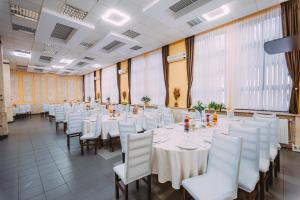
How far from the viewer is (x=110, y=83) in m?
11.0

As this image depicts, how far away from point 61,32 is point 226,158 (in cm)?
587

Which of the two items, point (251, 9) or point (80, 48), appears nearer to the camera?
point (251, 9)

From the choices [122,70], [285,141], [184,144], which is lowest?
→ [285,141]

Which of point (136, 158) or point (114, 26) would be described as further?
point (114, 26)

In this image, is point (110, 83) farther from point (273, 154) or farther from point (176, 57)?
point (273, 154)

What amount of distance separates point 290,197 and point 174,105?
4.71 m

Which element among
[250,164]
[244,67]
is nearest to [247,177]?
[250,164]

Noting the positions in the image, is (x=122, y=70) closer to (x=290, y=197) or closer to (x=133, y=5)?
(x=133, y=5)

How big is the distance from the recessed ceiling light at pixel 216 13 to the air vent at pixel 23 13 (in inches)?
183

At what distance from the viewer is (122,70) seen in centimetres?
938

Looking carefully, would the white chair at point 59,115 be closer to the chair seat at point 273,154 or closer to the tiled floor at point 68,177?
the tiled floor at point 68,177

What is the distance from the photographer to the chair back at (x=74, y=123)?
4.05 meters

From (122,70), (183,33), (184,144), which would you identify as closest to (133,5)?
(183,33)

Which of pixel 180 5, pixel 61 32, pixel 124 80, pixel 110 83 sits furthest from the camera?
pixel 110 83
